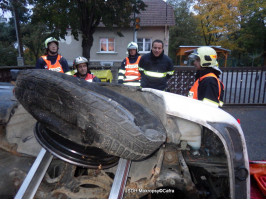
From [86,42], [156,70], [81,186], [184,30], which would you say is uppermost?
[184,30]

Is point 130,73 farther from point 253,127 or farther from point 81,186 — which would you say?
point 253,127

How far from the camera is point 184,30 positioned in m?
38.1

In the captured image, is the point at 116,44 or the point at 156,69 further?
the point at 116,44

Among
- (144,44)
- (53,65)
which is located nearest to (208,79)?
(53,65)

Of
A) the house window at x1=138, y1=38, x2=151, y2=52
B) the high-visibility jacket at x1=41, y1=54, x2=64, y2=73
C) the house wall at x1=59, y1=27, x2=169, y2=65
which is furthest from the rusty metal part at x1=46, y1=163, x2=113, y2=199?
the house window at x1=138, y1=38, x2=151, y2=52

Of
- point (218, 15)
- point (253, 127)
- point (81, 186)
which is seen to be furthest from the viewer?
point (218, 15)

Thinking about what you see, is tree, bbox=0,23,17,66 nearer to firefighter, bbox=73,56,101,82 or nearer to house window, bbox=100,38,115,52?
house window, bbox=100,38,115,52

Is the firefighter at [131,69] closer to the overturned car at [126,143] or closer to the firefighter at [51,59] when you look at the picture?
the firefighter at [51,59]

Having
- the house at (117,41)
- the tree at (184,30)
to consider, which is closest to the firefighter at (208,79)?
the house at (117,41)

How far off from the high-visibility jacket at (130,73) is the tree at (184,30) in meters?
36.2

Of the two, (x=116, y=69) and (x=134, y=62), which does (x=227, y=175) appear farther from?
(x=116, y=69)

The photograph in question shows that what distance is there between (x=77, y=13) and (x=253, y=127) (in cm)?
690

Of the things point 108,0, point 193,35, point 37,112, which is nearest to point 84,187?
point 37,112

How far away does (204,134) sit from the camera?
5.26 feet
